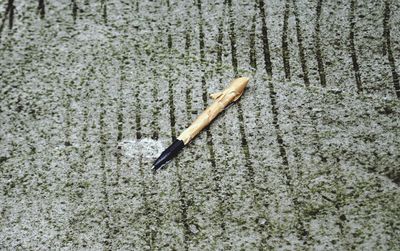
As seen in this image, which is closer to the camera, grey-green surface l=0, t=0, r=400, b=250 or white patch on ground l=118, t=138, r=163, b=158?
grey-green surface l=0, t=0, r=400, b=250

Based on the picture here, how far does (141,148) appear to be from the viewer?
58.4 inches

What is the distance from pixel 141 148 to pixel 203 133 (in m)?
0.18

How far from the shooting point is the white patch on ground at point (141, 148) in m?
1.47

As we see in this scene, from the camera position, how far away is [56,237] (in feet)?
4.39

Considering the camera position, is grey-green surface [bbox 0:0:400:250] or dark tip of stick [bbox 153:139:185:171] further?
dark tip of stick [bbox 153:139:185:171]

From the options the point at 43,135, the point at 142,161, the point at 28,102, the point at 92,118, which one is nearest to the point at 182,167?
the point at 142,161

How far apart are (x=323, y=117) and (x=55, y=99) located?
0.79m

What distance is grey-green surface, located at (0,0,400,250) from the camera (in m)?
1.33

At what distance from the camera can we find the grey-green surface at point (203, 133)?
1326 millimetres

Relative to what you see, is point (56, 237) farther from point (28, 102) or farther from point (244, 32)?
point (244, 32)

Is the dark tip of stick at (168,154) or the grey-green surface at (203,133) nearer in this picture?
the grey-green surface at (203,133)

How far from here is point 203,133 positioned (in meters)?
1.50

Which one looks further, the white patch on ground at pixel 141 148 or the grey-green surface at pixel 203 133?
the white patch on ground at pixel 141 148

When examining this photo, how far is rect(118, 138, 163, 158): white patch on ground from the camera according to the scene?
1472 mm
